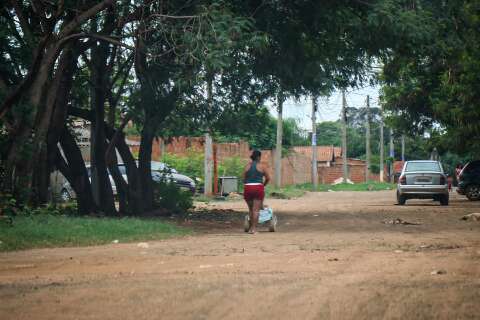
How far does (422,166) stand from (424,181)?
0.71 m

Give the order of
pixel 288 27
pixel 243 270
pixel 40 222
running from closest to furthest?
pixel 243 270 < pixel 40 222 < pixel 288 27

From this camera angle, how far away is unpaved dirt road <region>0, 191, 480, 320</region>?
24.5 feet

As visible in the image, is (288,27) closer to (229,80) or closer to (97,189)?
(229,80)

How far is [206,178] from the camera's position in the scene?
40.3 m

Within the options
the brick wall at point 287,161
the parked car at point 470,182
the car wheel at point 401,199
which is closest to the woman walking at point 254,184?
the car wheel at point 401,199

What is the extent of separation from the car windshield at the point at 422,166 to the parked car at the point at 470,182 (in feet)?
14.9

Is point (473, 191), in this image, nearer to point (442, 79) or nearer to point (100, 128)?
point (442, 79)

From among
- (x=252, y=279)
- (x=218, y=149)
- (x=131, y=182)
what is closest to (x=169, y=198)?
(x=131, y=182)

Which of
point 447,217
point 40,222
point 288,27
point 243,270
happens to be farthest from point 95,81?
point 243,270

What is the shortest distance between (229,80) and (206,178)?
16.2 metres

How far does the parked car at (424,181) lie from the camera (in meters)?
32.5

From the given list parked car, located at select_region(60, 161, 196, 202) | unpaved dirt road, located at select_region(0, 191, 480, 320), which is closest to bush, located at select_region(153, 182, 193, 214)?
parked car, located at select_region(60, 161, 196, 202)

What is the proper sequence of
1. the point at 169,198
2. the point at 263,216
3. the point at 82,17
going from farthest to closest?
the point at 169,198, the point at 263,216, the point at 82,17

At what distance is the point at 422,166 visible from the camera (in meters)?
33.1
